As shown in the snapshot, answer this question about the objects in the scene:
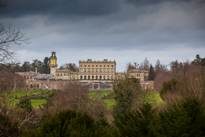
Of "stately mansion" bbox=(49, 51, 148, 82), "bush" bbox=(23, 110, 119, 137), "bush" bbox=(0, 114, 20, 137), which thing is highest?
"stately mansion" bbox=(49, 51, 148, 82)

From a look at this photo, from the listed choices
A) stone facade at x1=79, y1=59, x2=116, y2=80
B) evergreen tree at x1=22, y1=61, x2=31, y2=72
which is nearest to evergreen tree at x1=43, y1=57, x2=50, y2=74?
evergreen tree at x1=22, y1=61, x2=31, y2=72

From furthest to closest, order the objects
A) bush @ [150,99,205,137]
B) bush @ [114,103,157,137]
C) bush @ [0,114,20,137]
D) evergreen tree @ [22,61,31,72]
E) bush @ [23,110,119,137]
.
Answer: evergreen tree @ [22,61,31,72], bush @ [114,103,157,137], bush @ [0,114,20,137], bush @ [150,99,205,137], bush @ [23,110,119,137]

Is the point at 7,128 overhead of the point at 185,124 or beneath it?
beneath

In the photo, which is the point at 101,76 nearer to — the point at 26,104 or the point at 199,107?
the point at 26,104

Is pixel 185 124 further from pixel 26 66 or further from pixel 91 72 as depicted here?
pixel 26 66

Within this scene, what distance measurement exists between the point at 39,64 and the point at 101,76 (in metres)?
38.8

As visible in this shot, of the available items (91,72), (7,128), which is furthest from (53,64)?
(7,128)

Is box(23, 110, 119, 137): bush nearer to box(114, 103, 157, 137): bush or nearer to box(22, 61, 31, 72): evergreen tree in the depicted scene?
box(114, 103, 157, 137): bush

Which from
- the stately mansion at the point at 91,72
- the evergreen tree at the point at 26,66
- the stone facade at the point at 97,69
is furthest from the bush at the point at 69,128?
the evergreen tree at the point at 26,66

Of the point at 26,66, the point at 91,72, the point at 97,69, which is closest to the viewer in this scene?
the point at 91,72

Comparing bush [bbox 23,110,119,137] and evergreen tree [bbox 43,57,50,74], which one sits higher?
evergreen tree [bbox 43,57,50,74]

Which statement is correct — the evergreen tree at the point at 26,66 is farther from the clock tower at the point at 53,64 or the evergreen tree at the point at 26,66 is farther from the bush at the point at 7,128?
the bush at the point at 7,128

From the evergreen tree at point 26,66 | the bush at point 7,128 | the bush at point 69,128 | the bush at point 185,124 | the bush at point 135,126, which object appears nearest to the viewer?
the bush at point 69,128

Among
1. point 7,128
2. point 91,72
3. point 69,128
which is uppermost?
point 91,72
